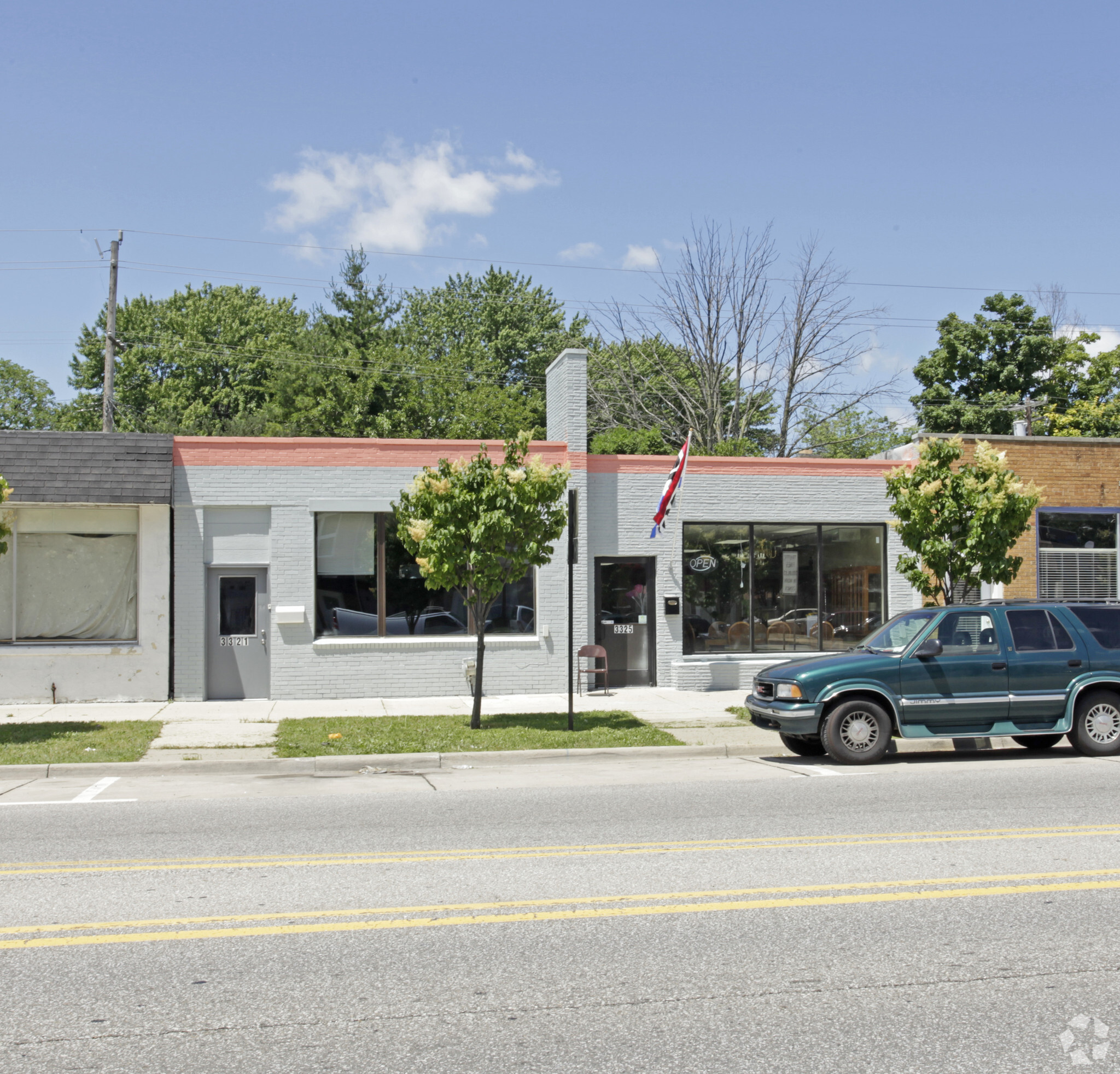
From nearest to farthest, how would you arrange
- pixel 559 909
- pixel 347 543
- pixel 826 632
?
pixel 559 909
pixel 347 543
pixel 826 632

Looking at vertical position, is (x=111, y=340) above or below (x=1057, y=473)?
above

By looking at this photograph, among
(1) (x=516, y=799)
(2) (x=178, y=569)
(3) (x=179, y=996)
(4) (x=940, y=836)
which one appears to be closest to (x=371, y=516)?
(2) (x=178, y=569)

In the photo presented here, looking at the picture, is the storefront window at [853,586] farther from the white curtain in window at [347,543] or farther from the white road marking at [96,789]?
the white road marking at [96,789]

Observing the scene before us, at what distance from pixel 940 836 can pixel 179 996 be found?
547 cm

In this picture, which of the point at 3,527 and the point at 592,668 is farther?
the point at 592,668

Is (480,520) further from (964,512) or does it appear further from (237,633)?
(964,512)

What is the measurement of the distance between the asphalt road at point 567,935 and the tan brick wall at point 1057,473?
37.0 ft

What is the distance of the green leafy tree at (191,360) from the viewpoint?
4859 centimetres

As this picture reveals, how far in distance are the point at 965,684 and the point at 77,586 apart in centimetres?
1337

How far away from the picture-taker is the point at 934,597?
667 inches

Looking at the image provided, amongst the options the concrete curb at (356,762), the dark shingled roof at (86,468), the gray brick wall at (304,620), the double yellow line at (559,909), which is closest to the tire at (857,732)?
the concrete curb at (356,762)

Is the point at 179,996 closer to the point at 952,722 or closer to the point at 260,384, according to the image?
the point at 952,722

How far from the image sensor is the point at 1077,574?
2045 centimetres

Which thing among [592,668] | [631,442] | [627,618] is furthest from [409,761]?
[631,442]
